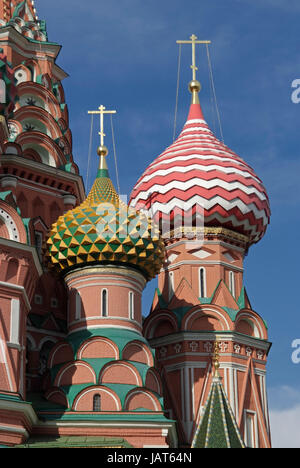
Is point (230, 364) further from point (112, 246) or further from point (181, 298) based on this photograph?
point (112, 246)

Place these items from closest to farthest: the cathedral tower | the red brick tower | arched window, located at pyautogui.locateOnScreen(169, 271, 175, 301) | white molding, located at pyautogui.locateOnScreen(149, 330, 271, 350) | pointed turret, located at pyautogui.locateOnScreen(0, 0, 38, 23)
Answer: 1. the red brick tower
2. the cathedral tower
3. white molding, located at pyautogui.locateOnScreen(149, 330, 271, 350)
4. arched window, located at pyautogui.locateOnScreen(169, 271, 175, 301)
5. pointed turret, located at pyautogui.locateOnScreen(0, 0, 38, 23)

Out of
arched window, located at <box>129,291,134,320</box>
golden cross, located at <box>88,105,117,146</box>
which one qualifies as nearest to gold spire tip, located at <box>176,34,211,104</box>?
golden cross, located at <box>88,105,117,146</box>

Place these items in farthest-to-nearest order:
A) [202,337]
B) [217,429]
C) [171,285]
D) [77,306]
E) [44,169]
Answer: [171,285]
[44,169]
[202,337]
[77,306]
[217,429]

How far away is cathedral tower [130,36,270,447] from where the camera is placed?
22.8 metres

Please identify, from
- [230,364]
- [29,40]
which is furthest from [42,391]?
[29,40]

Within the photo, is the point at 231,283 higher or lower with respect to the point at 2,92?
lower

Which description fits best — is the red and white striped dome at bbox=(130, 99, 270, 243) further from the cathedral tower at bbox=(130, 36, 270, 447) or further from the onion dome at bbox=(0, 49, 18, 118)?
the onion dome at bbox=(0, 49, 18, 118)

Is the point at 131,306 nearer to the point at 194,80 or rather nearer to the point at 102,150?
the point at 102,150

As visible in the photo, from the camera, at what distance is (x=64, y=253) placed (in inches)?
832

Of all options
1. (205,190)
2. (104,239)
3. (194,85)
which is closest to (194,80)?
(194,85)

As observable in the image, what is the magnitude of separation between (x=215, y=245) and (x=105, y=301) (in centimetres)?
430

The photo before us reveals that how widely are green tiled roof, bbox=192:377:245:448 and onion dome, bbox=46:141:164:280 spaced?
5143 millimetres

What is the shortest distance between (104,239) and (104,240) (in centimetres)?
2

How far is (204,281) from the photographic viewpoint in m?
24.0
